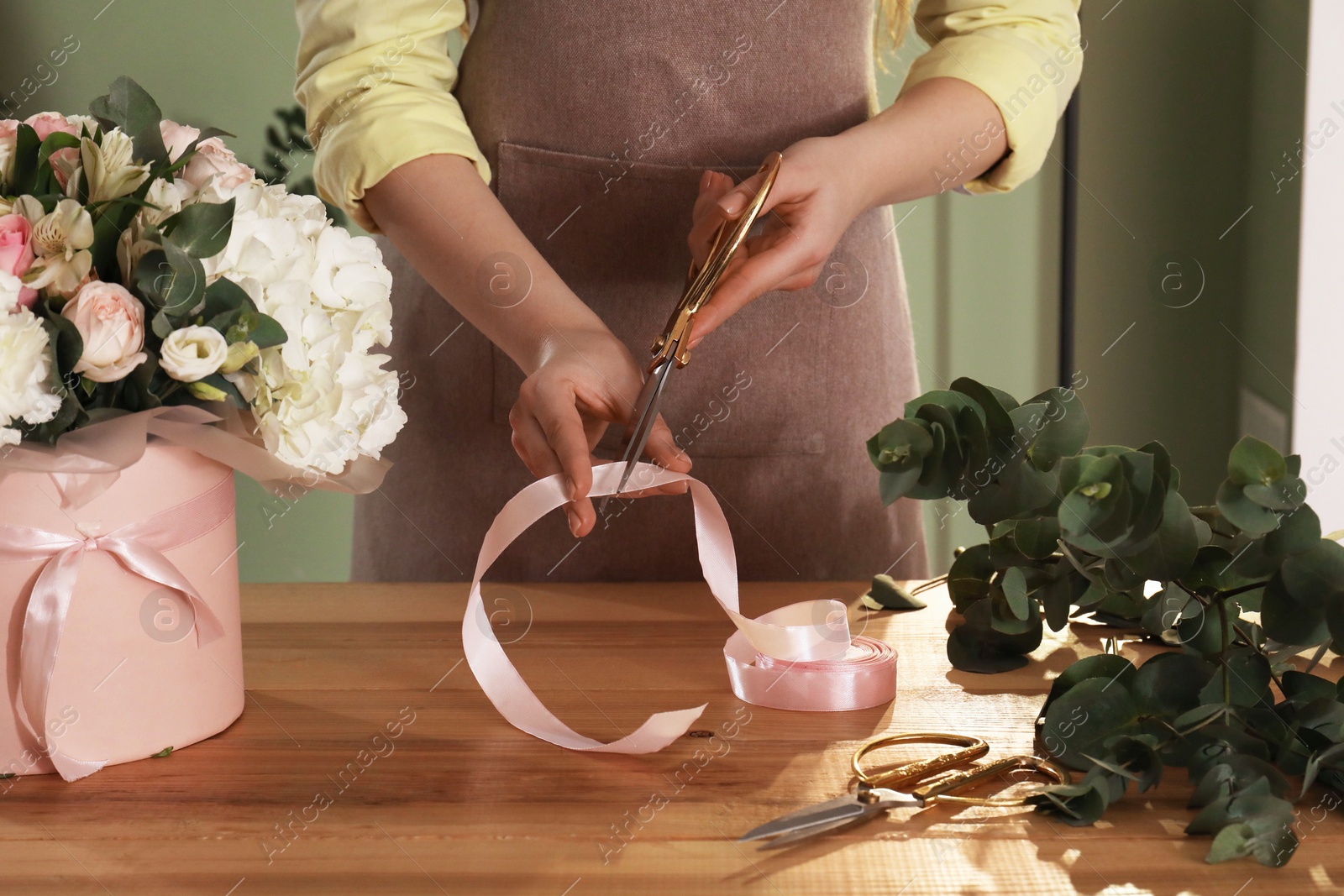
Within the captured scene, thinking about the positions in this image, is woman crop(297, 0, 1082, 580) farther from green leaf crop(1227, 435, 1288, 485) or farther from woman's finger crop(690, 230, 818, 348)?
green leaf crop(1227, 435, 1288, 485)

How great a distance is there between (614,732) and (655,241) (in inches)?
22.5

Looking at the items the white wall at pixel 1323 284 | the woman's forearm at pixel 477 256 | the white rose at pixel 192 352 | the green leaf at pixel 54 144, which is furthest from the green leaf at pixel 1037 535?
the white wall at pixel 1323 284

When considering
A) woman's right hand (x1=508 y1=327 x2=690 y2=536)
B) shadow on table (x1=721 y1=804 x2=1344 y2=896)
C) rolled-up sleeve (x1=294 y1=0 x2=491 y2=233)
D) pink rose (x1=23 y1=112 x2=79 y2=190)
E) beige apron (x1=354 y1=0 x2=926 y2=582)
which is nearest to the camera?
shadow on table (x1=721 y1=804 x2=1344 y2=896)

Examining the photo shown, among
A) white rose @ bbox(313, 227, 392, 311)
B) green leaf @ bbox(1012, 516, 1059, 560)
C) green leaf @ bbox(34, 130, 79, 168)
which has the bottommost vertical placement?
green leaf @ bbox(1012, 516, 1059, 560)

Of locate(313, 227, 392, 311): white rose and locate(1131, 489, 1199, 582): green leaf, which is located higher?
locate(313, 227, 392, 311): white rose

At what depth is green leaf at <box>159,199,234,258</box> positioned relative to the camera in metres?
0.56

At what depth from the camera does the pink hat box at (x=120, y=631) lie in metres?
0.57

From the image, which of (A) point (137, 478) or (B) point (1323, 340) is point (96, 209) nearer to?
(A) point (137, 478)

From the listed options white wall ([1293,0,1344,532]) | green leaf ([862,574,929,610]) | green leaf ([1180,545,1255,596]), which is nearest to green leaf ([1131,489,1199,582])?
green leaf ([1180,545,1255,596])

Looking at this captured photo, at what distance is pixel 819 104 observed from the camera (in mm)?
1100

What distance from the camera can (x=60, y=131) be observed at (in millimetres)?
576

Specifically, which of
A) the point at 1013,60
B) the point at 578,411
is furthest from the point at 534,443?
the point at 1013,60

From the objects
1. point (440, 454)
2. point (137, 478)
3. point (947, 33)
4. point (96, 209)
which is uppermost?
point (947, 33)

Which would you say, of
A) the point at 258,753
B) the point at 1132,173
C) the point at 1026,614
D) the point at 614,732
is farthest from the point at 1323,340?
the point at 258,753
